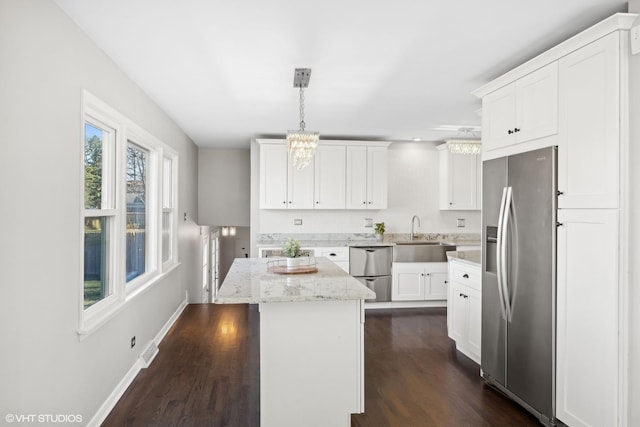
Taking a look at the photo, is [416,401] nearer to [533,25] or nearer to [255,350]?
[255,350]

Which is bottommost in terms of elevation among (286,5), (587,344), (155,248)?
(587,344)

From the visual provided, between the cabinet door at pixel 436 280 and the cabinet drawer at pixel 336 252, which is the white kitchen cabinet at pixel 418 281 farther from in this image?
the cabinet drawer at pixel 336 252

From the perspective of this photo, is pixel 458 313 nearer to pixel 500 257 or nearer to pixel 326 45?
pixel 500 257

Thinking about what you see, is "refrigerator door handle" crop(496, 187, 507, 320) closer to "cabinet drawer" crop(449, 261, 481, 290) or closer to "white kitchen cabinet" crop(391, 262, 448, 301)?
"cabinet drawer" crop(449, 261, 481, 290)

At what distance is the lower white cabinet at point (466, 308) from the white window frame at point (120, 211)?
2.90 metres

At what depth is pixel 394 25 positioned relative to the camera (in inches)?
97.2

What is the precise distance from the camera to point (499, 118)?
3141 mm

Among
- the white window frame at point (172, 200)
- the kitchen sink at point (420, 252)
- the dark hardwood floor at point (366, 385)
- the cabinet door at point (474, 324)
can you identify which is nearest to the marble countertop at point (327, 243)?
the kitchen sink at point (420, 252)

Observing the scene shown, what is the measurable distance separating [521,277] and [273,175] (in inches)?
151

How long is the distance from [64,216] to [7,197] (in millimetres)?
520

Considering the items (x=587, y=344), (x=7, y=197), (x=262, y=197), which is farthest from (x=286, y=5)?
(x=262, y=197)

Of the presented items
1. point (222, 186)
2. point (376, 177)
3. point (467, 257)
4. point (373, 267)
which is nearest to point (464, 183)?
point (376, 177)

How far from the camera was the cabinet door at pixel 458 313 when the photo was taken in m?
3.88

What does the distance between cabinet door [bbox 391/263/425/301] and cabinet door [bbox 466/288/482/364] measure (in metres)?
2.00
